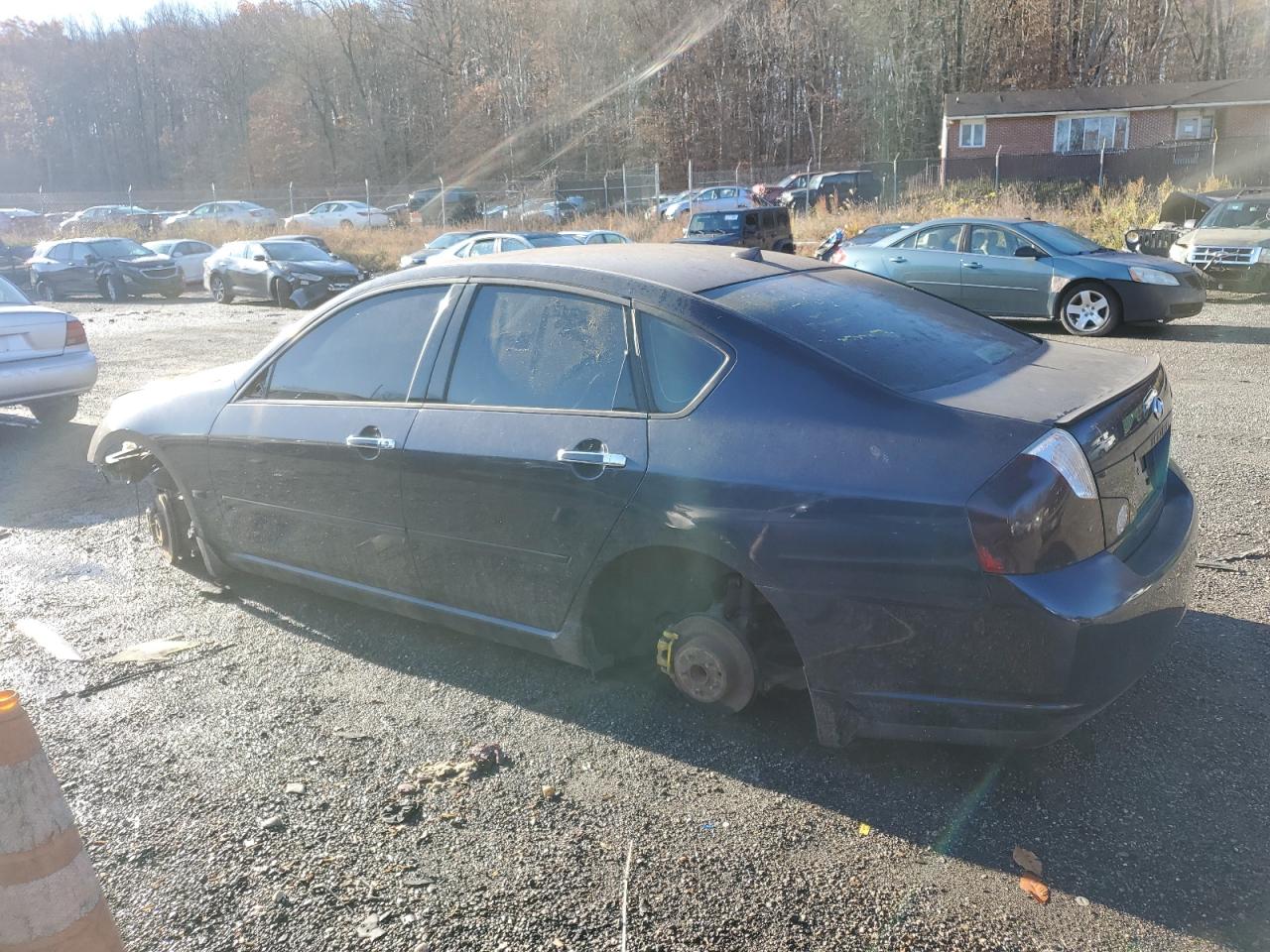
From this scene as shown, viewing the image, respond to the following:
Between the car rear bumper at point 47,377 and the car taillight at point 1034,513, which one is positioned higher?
the car taillight at point 1034,513

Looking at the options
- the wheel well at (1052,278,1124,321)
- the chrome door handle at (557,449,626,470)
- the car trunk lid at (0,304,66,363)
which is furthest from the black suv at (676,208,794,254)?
the chrome door handle at (557,449,626,470)

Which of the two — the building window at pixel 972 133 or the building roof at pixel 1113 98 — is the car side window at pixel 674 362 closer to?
the building roof at pixel 1113 98

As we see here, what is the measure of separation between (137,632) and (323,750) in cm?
161

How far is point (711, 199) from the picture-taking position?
3822 cm

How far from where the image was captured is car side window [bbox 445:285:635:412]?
11.1 feet

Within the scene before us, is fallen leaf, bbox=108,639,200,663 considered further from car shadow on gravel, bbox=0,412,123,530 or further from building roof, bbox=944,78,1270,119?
building roof, bbox=944,78,1270,119

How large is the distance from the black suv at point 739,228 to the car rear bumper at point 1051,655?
18642 mm

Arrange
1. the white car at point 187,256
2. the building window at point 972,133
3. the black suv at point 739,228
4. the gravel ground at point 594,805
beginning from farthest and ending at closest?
the building window at point 972,133 → the white car at point 187,256 → the black suv at point 739,228 → the gravel ground at point 594,805

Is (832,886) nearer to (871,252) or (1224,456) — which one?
(1224,456)

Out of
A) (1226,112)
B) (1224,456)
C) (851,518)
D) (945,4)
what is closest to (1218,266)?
(1224,456)

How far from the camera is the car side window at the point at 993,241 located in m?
12.7

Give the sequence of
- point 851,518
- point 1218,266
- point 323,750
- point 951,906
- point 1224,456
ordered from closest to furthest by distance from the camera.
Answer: point 951,906, point 851,518, point 323,750, point 1224,456, point 1218,266

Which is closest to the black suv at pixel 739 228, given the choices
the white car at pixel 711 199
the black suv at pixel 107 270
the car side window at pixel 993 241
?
the car side window at pixel 993 241

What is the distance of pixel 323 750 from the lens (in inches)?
134
